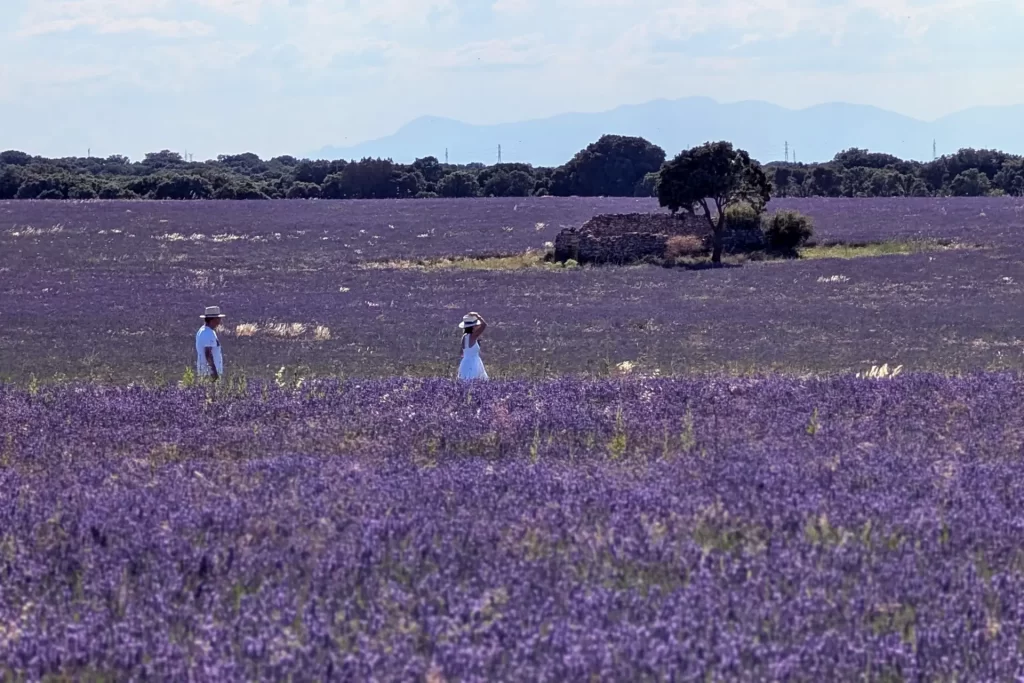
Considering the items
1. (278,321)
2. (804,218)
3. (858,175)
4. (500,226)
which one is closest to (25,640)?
→ (278,321)

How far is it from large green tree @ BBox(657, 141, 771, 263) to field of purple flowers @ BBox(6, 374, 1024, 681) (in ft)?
101

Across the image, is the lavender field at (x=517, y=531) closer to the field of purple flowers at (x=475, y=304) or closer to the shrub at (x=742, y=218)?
the field of purple flowers at (x=475, y=304)

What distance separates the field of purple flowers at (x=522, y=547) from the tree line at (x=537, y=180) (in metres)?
83.7

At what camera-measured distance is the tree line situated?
287 feet

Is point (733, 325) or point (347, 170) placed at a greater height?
point (347, 170)

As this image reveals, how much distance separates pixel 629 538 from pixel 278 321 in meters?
18.7

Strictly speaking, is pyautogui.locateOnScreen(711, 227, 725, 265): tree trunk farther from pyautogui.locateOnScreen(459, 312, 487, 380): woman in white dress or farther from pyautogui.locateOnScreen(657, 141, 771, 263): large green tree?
pyautogui.locateOnScreen(459, 312, 487, 380): woman in white dress

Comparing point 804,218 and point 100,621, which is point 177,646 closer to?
point 100,621

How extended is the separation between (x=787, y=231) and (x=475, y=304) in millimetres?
17397

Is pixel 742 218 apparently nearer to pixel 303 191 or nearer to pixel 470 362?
pixel 470 362

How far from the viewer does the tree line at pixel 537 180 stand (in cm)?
8756

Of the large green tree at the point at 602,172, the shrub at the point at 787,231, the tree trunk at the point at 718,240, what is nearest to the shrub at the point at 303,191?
the large green tree at the point at 602,172

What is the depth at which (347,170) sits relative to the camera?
9625 centimetres

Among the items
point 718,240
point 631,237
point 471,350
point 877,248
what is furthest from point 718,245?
point 471,350
